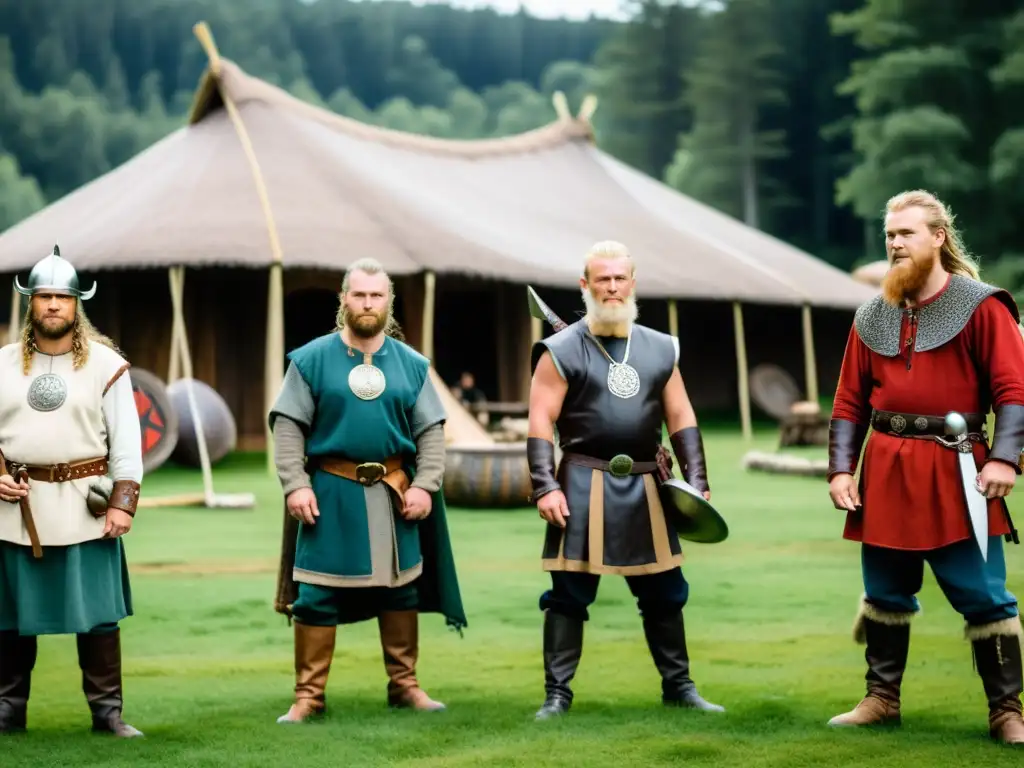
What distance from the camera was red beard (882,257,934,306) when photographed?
154 inches

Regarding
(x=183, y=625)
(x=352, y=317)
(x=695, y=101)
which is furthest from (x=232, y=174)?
(x=695, y=101)

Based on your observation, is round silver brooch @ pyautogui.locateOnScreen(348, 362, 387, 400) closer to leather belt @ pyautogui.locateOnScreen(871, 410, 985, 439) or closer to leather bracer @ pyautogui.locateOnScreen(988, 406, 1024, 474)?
leather belt @ pyautogui.locateOnScreen(871, 410, 985, 439)

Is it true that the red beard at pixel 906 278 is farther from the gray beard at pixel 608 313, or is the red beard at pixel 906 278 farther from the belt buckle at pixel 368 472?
the belt buckle at pixel 368 472

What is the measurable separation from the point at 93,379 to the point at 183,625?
2.03 m

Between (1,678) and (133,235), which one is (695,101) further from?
(1,678)

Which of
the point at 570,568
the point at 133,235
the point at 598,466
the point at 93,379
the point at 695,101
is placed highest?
the point at 695,101

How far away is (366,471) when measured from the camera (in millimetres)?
4227

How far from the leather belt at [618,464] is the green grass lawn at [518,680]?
714mm

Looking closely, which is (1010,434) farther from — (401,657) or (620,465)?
(401,657)

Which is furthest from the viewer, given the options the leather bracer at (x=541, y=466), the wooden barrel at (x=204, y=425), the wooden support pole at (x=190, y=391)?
the wooden barrel at (x=204, y=425)

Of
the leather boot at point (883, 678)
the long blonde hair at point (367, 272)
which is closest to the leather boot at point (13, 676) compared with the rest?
the long blonde hair at point (367, 272)

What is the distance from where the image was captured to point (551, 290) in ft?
64.7

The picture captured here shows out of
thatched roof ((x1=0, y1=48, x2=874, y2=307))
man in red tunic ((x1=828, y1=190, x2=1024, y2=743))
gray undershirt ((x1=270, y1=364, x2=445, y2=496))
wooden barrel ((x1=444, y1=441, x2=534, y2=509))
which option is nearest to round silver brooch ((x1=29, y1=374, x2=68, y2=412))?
gray undershirt ((x1=270, y1=364, x2=445, y2=496))

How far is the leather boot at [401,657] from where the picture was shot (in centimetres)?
430
